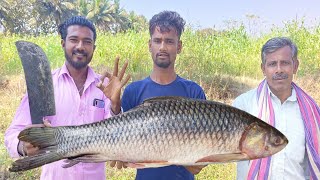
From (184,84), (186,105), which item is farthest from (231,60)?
(186,105)

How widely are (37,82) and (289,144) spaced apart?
1656 millimetres

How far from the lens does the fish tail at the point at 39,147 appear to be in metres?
1.94

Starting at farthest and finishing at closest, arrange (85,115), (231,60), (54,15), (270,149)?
(54,15), (231,60), (85,115), (270,149)

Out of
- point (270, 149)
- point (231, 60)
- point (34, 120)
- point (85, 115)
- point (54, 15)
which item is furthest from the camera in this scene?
point (54, 15)

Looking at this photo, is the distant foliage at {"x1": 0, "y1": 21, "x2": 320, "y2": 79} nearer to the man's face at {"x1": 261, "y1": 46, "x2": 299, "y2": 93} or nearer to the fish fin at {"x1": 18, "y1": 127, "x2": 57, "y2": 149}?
the man's face at {"x1": 261, "y1": 46, "x2": 299, "y2": 93}

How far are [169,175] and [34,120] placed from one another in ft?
3.10

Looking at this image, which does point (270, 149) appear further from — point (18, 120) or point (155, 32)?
point (18, 120)

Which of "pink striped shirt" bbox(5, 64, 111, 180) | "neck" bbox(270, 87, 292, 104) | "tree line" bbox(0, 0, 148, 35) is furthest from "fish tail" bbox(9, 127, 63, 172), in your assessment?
"tree line" bbox(0, 0, 148, 35)

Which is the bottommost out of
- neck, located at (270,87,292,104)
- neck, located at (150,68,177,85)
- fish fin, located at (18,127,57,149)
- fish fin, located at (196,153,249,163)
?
fish fin, located at (196,153,249,163)

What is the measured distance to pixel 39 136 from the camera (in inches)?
78.1

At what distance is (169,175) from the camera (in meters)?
2.62

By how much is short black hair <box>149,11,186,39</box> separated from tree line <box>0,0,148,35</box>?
17373mm

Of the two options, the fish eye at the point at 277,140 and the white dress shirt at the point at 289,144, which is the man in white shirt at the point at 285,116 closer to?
the white dress shirt at the point at 289,144

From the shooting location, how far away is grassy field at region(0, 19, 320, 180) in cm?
1048
